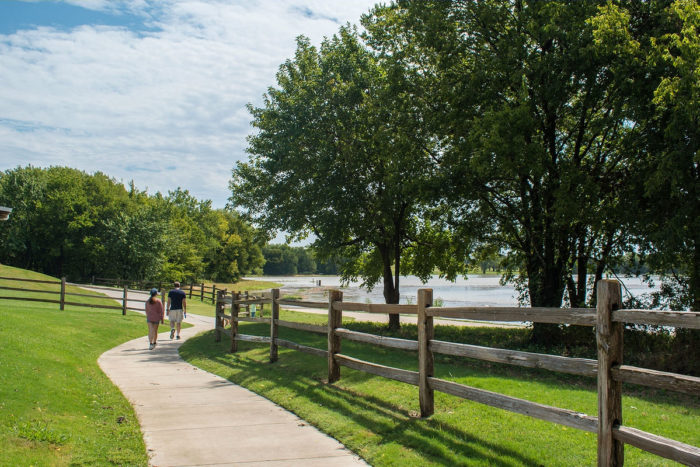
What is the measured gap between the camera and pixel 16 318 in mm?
14703

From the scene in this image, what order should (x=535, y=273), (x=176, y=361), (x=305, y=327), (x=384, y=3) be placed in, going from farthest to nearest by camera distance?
(x=384, y=3) < (x=535, y=273) < (x=176, y=361) < (x=305, y=327)

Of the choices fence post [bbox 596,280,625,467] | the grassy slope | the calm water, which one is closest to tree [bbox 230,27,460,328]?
the calm water

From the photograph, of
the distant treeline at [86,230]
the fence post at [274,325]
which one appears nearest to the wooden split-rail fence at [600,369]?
the fence post at [274,325]

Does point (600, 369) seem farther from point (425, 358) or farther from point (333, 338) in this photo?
point (333, 338)

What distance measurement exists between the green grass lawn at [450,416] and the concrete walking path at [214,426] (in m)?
0.29

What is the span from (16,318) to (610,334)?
1506 cm

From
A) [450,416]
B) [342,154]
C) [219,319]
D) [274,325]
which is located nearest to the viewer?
[450,416]

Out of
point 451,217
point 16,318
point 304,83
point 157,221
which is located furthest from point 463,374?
point 157,221

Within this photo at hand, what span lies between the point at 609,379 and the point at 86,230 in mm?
69253

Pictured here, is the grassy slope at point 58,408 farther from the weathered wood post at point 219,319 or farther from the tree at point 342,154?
the tree at point 342,154

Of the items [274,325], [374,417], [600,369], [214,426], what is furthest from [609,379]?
[274,325]

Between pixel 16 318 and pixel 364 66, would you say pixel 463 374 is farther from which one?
pixel 364 66

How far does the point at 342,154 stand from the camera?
846 inches

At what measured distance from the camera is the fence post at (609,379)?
172 inches
